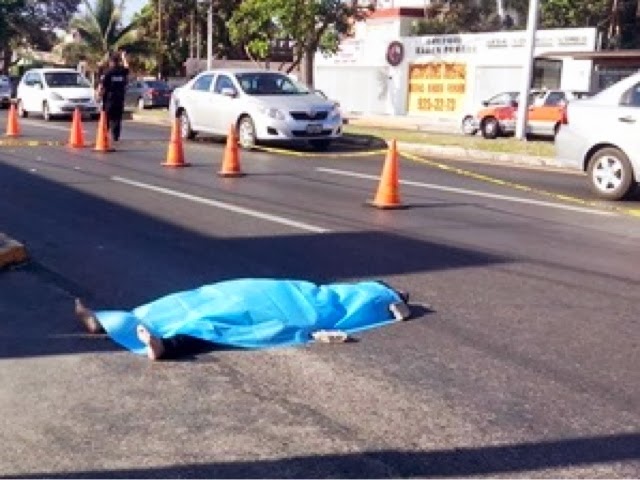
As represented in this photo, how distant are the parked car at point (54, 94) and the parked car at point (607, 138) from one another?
1968cm

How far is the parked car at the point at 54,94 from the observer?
30016mm

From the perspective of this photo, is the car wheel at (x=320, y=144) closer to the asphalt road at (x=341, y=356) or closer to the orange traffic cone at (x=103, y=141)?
the orange traffic cone at (x=103, y=141)

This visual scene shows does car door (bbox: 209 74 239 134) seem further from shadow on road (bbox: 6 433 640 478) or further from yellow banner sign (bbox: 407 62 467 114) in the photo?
yellow banner sign (bbox: 407 62 467 114)

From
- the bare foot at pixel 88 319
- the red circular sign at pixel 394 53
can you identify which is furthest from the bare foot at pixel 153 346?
the red circular sign at pixel 394 53

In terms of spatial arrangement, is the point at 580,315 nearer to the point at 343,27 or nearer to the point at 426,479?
the point at 426,479

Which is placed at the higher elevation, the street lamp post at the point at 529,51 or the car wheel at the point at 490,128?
the street lamp post at the point at 529,51

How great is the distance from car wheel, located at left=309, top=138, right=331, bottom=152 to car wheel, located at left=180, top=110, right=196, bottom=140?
10.4 ft

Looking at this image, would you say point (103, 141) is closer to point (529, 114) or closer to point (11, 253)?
point (11, 253)

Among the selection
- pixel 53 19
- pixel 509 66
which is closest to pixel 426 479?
pixel 509 66

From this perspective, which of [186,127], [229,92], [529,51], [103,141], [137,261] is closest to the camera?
[137,261]

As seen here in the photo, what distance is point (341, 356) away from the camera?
18.3 ft

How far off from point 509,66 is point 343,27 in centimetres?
701

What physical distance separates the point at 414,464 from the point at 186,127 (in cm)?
1887

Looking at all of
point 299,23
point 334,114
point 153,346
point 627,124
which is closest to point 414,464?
point 153,346
